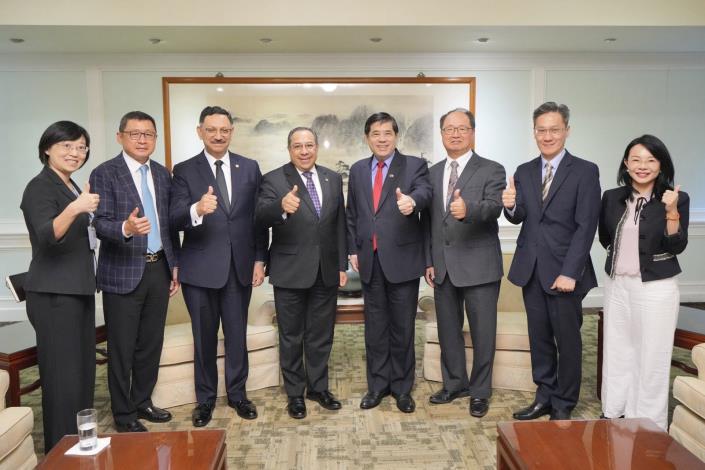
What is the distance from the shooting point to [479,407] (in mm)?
3059

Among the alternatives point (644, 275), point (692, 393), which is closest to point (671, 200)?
point (644, 275)

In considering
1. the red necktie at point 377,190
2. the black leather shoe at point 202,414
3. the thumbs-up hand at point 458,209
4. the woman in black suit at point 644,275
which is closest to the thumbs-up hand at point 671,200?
the woman in black suit at point 644,275

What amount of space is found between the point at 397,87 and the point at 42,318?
12.5ft

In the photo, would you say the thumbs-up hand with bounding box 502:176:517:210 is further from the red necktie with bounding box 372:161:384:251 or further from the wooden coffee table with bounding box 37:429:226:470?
the wooden coffee table with bounding box 37:429:226:470

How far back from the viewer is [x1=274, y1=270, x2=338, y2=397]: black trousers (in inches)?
119

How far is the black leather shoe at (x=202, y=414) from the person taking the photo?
296cm

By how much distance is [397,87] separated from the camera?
208 inches

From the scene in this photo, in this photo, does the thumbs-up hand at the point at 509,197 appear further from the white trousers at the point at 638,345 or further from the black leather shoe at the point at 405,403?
the black leather shoe at the point at 405,403

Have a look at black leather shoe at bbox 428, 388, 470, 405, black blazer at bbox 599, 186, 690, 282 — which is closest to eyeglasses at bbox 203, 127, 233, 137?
black leather shoe at bbox 428, 388, 470, 405

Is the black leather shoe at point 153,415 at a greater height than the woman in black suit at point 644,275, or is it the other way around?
the woman in black suit at point 644,275

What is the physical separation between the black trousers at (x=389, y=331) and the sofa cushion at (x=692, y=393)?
1303mm

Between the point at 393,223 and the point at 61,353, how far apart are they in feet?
5.51

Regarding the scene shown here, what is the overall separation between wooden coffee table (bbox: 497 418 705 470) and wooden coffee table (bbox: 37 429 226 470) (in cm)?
99

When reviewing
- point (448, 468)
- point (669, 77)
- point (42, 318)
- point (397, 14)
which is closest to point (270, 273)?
point (42, 318)
